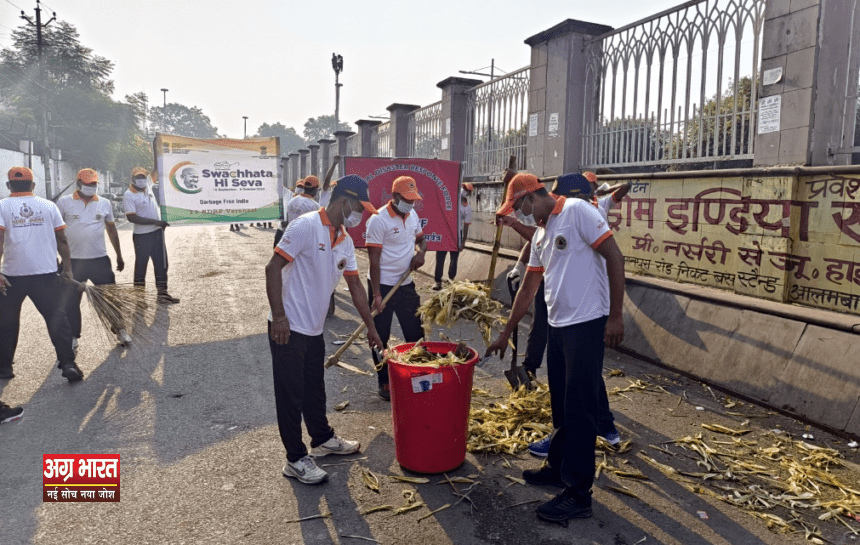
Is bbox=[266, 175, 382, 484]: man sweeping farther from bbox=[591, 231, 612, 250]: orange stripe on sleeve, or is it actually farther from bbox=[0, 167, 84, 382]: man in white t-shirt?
bbox=[0, 167, 84, 382]: man in white t-shirt

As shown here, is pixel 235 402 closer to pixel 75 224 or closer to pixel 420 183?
pixel 75 224

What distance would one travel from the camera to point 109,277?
7660 millimetres

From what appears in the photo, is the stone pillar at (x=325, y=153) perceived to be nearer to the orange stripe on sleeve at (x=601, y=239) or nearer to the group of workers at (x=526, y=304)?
the group of workers at (x=526, y=304)

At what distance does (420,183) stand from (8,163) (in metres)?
37.9

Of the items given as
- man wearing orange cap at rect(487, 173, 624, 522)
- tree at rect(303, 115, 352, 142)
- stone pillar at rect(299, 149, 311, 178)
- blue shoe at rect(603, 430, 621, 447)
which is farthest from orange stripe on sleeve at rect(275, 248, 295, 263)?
tree at rect(303, 115, 352, 142)

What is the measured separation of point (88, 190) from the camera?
7406mm

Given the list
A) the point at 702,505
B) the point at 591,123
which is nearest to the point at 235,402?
the point at 702,505

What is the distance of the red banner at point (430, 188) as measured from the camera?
9.40m

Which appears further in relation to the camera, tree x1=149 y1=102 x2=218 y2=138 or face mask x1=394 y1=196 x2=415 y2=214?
tree x1=149 y1=102 x2=218 y2=138

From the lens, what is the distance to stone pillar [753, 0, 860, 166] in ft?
20.2

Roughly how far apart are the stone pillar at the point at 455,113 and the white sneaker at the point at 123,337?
9.55 metres

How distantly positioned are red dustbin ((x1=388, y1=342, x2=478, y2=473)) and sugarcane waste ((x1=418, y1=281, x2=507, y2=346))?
2.39 ft

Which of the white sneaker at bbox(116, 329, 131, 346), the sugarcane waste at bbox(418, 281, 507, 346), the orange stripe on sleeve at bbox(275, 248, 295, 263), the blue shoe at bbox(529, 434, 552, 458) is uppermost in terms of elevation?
the orange stripe on sleeve at bbox(275, 248, 295, 263)

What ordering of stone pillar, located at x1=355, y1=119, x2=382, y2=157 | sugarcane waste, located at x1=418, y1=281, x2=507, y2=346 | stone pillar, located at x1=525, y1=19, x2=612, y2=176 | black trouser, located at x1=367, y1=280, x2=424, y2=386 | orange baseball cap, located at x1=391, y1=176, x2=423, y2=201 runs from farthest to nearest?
Result: stone pillar, located at x1=355, y1=119, x2=382, y2=157 < stone pillar, located at x1=525, y1=19, x2=612, y2=176 < black trouser, located at x1=367, y1=280, x2=424, y2=386 < orange baseball cap, located at x1=391, y1=176, x2=423, y2=201 < sugarcane waste, located at x1=418, y1=281, x2=507, y2=346
